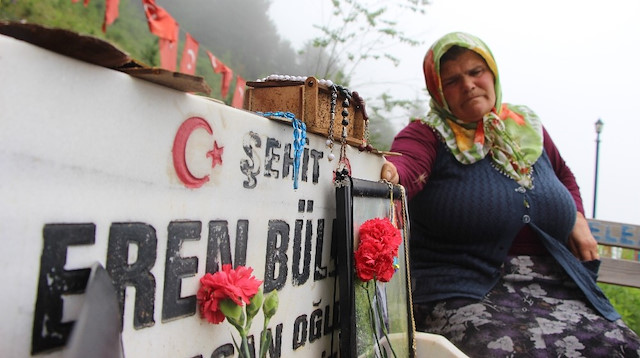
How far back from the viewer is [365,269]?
3.77ft

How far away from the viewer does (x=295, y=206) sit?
3.71 feet

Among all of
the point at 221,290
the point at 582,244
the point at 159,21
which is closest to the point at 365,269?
the point at 221,290

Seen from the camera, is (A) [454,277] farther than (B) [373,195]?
Yes

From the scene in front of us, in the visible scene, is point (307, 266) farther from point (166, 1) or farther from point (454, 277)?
point (166, 1)

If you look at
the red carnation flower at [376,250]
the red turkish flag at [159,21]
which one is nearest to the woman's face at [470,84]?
the red carnation flower at [376,250]

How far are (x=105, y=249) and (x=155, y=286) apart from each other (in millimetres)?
119

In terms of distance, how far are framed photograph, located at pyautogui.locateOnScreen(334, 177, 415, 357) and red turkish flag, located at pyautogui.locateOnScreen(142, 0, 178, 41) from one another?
3503mm

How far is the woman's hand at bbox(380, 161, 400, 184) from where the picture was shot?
1.57 meters

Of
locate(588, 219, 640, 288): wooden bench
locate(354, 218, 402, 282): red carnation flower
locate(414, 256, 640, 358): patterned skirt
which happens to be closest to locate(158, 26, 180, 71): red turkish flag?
locate(414, 256, 640, 358): patterned skirt

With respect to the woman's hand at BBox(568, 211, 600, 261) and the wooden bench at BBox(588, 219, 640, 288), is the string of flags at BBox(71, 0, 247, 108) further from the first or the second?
the wooden bench at BBox(588, 219, 640, 288)

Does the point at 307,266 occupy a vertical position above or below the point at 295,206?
below

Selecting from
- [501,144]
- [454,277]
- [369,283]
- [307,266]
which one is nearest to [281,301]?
[307,266]

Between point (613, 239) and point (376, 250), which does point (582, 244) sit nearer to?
point (376, 250)

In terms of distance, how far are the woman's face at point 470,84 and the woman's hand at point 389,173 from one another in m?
0.51
